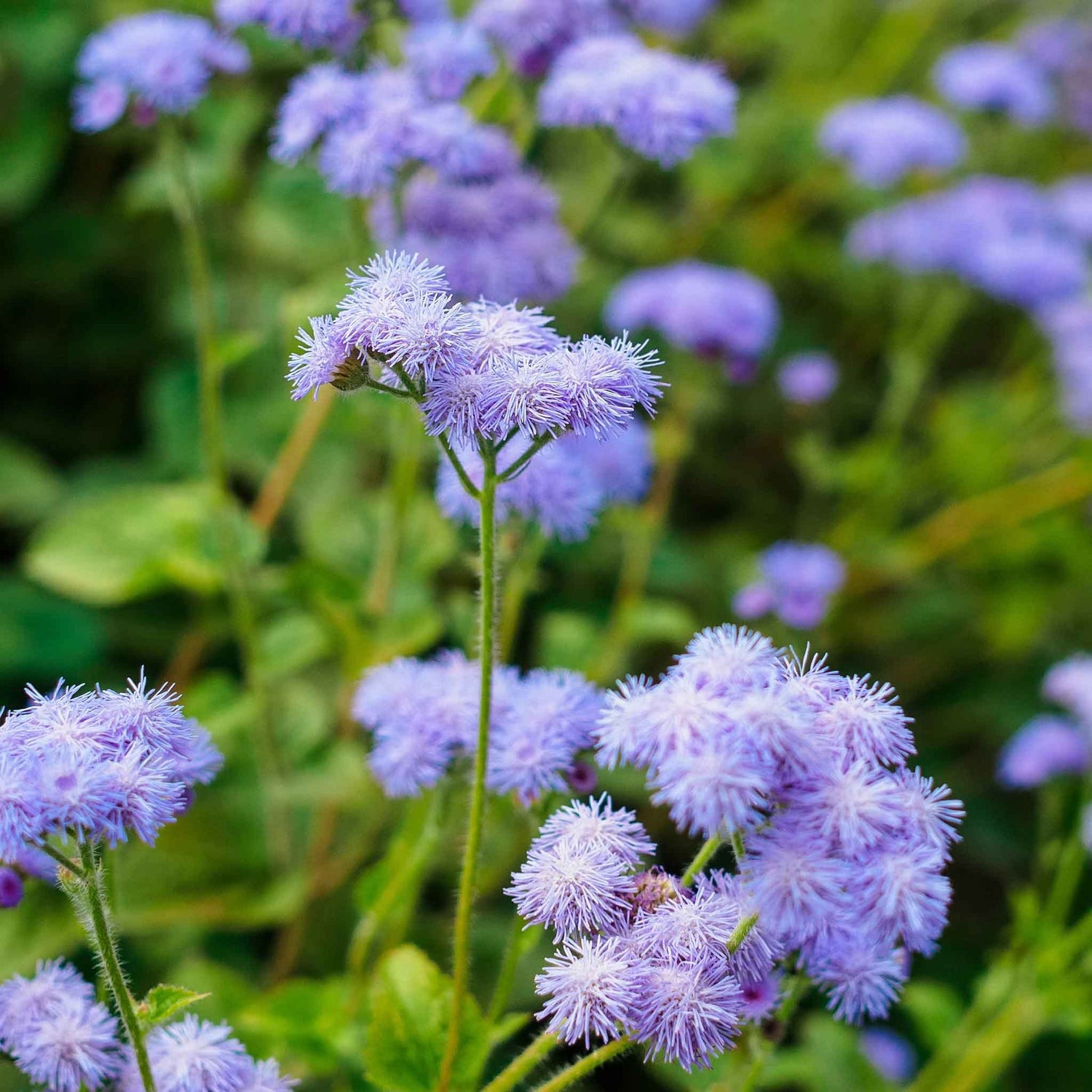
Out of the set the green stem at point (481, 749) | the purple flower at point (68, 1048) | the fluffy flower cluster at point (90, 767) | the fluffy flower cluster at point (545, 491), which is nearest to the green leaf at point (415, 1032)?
the green stem at point (481, 749)

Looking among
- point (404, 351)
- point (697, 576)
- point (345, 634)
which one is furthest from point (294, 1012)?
point (697, 576)

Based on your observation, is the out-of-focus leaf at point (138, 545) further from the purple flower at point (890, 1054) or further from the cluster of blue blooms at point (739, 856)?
the purple flower at point (890, 1054)

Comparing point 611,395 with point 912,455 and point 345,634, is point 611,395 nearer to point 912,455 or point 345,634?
point 345,634

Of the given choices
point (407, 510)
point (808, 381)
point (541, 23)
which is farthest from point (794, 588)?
point (541, 23)

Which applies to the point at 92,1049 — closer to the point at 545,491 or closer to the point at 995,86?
the point at 545,491

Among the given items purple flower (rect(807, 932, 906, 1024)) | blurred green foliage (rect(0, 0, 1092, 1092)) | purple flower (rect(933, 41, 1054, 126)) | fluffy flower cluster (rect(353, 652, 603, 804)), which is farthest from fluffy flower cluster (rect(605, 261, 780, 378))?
purple flower (rect(807, 932, 906, 1024))

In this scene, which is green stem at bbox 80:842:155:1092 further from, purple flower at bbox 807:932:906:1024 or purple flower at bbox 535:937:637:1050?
purple flower at bbox 807:932:906:1024

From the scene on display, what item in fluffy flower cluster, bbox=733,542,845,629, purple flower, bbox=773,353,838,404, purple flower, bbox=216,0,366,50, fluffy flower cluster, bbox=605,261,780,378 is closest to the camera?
purple flower, bbox=216,0,366,50
